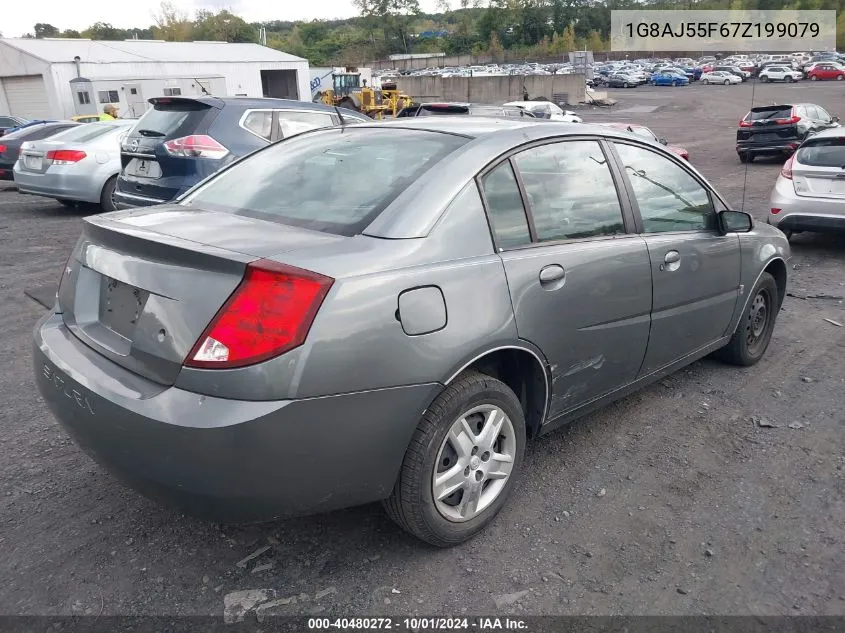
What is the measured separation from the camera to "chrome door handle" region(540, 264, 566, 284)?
2.94m

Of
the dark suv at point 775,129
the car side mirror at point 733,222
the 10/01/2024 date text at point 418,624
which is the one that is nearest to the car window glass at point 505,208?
the 10/01/2024 date text at point 418,624

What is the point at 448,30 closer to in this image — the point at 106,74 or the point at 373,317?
the point at 106,74

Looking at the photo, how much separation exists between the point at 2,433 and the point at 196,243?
84.2 inches

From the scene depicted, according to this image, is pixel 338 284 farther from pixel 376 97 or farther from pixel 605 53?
pixel 605 53

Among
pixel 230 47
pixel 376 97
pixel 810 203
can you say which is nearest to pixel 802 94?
pixel 376 97

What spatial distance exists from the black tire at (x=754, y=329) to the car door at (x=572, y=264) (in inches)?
52.3

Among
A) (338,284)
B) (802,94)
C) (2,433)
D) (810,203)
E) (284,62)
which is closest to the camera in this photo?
(338,284)

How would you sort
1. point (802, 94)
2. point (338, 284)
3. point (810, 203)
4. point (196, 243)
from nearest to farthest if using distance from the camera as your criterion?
point (338, 284), point (196, 243), point (810, 203), point (802, 94)

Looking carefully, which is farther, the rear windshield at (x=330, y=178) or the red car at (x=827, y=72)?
the red car at (x=827, y=72)

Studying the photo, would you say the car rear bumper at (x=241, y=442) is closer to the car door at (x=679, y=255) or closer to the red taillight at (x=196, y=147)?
the car door at (x=679, y=255)

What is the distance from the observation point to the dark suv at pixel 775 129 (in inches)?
671

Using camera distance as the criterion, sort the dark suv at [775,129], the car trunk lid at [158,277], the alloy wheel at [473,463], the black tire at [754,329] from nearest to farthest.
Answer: the car trunk lid at [158,277] → the alloy wheel at [473,463] → the black tire at [754,329] → the dark suv at [775,129]

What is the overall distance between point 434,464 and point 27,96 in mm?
36421

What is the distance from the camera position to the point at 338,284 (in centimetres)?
229
